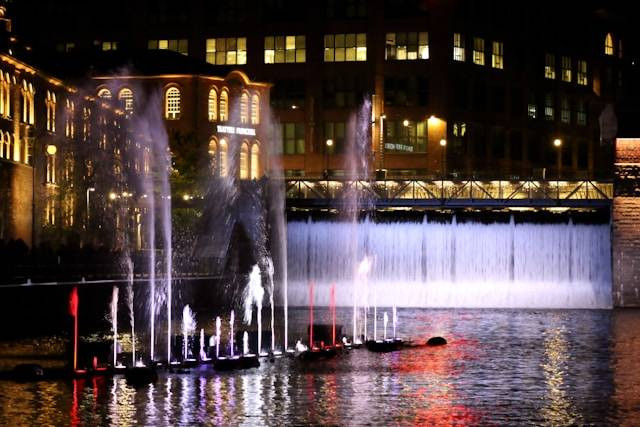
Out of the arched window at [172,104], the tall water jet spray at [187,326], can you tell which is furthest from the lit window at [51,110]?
the tall water jet spray at [187,326]

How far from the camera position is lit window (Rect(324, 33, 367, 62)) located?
6457 inches

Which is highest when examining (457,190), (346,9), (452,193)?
(346,9)

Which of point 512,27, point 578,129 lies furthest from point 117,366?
point 578,129

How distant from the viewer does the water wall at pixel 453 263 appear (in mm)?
116875

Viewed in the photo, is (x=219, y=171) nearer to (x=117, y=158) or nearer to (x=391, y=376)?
(x=117, y=158)

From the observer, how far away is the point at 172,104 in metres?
149

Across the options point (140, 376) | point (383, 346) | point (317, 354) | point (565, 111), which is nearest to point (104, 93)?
point (565, 111)

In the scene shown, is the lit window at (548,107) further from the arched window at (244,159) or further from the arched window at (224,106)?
the arched window at (224,106)

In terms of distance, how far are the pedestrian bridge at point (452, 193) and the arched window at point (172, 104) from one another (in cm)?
3045

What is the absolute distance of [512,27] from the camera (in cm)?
17412

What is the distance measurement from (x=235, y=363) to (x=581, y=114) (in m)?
131

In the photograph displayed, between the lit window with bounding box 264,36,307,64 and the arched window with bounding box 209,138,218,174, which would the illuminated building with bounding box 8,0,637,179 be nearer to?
the lit window with bounding box 264,36,307,64

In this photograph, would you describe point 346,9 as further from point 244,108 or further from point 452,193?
point 452,193

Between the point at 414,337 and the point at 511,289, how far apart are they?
35.8 metres
